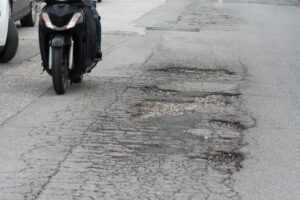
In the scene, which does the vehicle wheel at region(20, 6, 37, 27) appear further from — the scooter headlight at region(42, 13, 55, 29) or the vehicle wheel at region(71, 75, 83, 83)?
the scooter headlight at region(42, 13, 55, 29)

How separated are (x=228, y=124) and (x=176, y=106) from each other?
34.7 inches

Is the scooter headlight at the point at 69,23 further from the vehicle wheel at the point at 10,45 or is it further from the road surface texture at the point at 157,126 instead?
the vehicle wheel at the point at 10,45

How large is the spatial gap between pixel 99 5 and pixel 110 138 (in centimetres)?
1632

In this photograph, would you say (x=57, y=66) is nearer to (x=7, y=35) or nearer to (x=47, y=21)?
(x=47, y=21)

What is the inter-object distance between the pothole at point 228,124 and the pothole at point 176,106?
0.48 metres

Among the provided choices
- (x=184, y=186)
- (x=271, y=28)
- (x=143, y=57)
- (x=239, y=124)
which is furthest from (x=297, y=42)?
(x=184, y=186)

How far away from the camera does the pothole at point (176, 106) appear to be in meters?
7.28

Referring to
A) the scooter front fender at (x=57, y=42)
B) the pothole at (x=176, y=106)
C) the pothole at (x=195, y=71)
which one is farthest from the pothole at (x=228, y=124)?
the pothole at (x=195, y=71)

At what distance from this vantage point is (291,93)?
8.72 meters

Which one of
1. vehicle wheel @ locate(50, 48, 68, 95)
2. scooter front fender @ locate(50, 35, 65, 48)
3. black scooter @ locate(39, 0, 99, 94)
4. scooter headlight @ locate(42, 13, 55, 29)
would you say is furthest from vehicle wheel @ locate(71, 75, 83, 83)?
scooter headlight @ locate(42, 13, 55, 29)

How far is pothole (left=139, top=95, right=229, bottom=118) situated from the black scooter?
104 cm

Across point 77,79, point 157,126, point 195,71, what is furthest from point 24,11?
point 157,126

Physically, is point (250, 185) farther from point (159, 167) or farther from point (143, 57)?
point (143, 57)

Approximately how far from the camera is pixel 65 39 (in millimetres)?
7789
